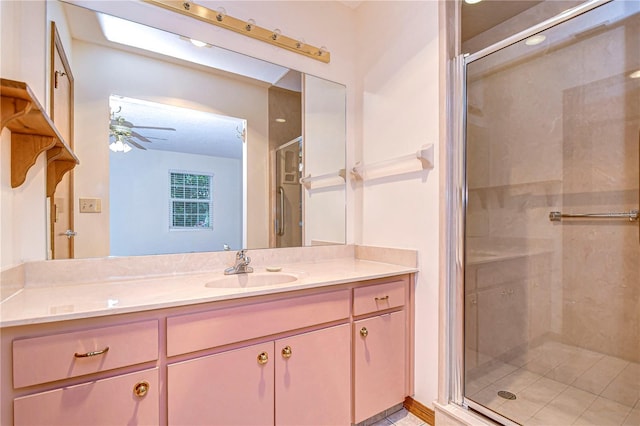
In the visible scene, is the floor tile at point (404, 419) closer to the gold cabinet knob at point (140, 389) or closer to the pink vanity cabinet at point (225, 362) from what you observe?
the pink vanity cabinet at point (225, 362)

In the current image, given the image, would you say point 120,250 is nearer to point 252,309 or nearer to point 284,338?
point 252,309

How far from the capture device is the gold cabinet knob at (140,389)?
1.03 meters

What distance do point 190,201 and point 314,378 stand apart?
1091mm

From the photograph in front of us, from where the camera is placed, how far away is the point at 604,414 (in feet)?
5.50

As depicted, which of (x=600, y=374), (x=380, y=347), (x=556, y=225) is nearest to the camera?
(x=380, y=347)

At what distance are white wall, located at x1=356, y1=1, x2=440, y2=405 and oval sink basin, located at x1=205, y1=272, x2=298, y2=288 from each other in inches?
28.0

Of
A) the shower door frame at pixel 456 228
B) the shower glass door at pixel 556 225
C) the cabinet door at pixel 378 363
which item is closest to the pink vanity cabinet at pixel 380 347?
the cabinet door at pixel 378 363

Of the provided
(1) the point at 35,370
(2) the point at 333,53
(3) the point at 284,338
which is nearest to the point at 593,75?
(2) the point at 333,53

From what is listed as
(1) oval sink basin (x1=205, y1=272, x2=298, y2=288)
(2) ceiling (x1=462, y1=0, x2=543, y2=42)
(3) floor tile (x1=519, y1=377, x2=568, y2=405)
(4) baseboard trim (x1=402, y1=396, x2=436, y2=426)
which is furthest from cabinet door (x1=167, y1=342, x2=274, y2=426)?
(2) ceiling (x1=462, y1=0, x2=543, y2=42)

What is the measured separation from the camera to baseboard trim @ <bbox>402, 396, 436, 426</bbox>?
5.45ft

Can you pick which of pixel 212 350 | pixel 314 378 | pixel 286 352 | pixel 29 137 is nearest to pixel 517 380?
pixel 314 378

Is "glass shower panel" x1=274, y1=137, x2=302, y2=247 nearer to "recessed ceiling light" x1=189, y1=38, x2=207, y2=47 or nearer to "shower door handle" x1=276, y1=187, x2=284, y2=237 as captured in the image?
"shower door handle" x1=276, y1=187, x2=284, y2=237

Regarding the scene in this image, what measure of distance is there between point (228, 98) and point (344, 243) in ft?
4.00

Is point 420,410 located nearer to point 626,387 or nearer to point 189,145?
point 626,387
